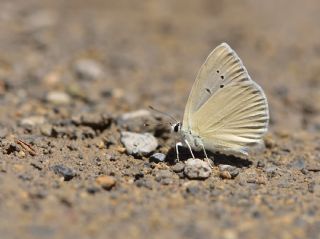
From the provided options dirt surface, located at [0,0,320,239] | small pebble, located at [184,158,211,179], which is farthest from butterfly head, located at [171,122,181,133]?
small pebble, located at [184,158,211,179]

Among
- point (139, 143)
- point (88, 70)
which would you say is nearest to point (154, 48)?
point (88, 70)

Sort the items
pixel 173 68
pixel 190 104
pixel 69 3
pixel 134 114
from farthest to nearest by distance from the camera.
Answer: pixel 69 3 → pixel 173 68 → pixel 134 114 → pixel 190 104

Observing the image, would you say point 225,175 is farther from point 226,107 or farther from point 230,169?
point 226,107

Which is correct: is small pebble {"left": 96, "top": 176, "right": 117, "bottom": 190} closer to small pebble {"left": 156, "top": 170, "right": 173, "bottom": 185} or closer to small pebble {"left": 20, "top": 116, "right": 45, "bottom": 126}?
small pebble {"left": 156, "top": 170, "right": 173, "bottom": 185}

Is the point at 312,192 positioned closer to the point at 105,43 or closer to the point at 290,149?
the point at 290,149

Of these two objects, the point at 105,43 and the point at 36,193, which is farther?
the point at 105,43

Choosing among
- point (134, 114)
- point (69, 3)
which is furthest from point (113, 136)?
point (69, 3)

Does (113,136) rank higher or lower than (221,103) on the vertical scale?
lower

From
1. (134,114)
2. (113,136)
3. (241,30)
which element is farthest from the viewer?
(241,30)
